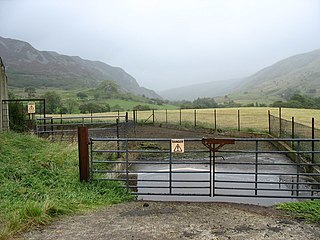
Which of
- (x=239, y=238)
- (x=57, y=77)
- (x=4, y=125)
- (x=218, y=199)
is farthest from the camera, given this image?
(x=57, y=77)

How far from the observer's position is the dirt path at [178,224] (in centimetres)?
545

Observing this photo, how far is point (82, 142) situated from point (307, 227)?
486 cm

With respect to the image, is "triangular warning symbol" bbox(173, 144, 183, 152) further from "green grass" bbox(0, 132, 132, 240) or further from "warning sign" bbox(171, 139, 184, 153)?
"green grass" bbox(0, 132, 132, 240)

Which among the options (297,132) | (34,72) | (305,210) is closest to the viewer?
(305,210)

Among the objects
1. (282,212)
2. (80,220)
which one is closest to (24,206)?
(80,220)

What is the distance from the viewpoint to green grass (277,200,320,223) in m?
6.33

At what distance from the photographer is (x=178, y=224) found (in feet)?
19.5

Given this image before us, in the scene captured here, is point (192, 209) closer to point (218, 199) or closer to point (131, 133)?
point (218, 199)

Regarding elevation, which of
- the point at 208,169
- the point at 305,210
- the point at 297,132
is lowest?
the point at 208,169

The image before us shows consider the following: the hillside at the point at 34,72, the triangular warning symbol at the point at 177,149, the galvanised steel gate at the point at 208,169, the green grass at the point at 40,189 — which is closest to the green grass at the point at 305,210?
the galvanised steel gate at the point at 208,169

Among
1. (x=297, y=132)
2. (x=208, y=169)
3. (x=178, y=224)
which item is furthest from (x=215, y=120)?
(x=178, y=224)

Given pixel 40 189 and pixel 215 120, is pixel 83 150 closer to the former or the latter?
pixel 40 189

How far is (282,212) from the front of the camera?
684 cm

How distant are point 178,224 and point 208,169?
294 inches
